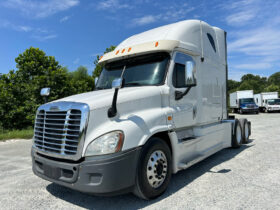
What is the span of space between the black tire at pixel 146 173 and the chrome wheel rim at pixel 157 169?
0.05 meters

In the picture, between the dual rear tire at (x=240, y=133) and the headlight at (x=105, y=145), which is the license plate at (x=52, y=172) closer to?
the headlight at (x=105, y=145)

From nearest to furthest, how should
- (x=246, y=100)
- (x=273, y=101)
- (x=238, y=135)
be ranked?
1. (x=238, y=135)
2. (x=246, y=100)
3. (x=273, y=101)

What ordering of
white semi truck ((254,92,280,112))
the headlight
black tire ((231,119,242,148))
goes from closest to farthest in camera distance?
the headlight < black tire ((231,119,242,148)) < white semi truck ((254,92,280,112))

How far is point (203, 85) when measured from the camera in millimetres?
5195

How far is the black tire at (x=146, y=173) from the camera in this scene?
3184 mm

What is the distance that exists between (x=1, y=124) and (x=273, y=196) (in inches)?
596

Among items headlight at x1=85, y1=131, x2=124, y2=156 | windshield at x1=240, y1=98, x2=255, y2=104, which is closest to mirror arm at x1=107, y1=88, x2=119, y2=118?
headlight at x1=85, y1=131, x2=124, y2=156

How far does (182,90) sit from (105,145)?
6.69 feet

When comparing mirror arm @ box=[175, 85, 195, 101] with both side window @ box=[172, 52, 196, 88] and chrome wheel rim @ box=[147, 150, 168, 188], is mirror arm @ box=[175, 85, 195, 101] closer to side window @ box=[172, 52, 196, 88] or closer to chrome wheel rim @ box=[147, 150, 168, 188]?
side window @ box=[172, 52, 196, 88]

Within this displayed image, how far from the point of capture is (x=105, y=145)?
2926 millimetres

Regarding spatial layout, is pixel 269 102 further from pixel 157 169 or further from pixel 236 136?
pixel 157 169

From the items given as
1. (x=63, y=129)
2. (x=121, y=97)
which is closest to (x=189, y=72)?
(x=121, y=97)

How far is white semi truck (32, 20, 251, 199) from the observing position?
9.64 ft

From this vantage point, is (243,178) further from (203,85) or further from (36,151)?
(36,151)
